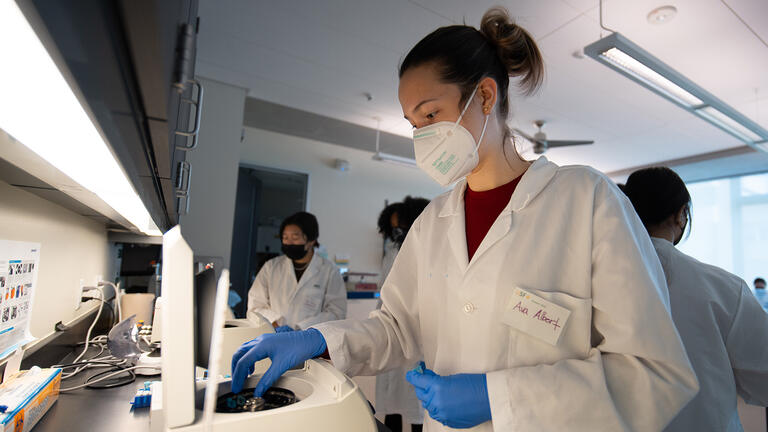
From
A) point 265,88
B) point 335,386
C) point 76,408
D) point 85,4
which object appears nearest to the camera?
point 85,4

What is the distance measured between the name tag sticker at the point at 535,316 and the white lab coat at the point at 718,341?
645 millimetres

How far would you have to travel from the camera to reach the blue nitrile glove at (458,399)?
71cm

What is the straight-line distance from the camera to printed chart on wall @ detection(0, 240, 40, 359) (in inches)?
34.6

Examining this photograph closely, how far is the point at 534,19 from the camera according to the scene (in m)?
2.51

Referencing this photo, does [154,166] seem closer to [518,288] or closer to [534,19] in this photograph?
[518,288]

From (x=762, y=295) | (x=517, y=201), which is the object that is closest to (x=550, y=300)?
(x=517, y=201)

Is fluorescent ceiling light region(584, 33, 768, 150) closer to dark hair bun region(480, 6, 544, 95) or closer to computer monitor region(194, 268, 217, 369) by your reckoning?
dark hair bun region(480, 6, 544, 95)

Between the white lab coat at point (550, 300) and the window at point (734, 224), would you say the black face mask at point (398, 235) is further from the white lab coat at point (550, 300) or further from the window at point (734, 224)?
the window at point (734, 224)

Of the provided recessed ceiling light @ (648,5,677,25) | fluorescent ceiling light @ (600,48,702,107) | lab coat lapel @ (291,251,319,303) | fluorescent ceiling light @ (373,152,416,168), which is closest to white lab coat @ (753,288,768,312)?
fluorescent ceiling light @ (600,48,702,107)

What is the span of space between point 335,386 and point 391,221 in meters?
2.03

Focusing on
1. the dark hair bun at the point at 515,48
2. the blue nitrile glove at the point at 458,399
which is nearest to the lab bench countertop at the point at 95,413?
the blue nitrile glove at the point at 458,399

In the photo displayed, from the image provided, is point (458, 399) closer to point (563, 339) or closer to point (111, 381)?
point (563, 339)

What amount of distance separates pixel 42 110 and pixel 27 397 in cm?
64

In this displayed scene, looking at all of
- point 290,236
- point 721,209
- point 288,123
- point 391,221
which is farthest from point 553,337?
point 721,209
